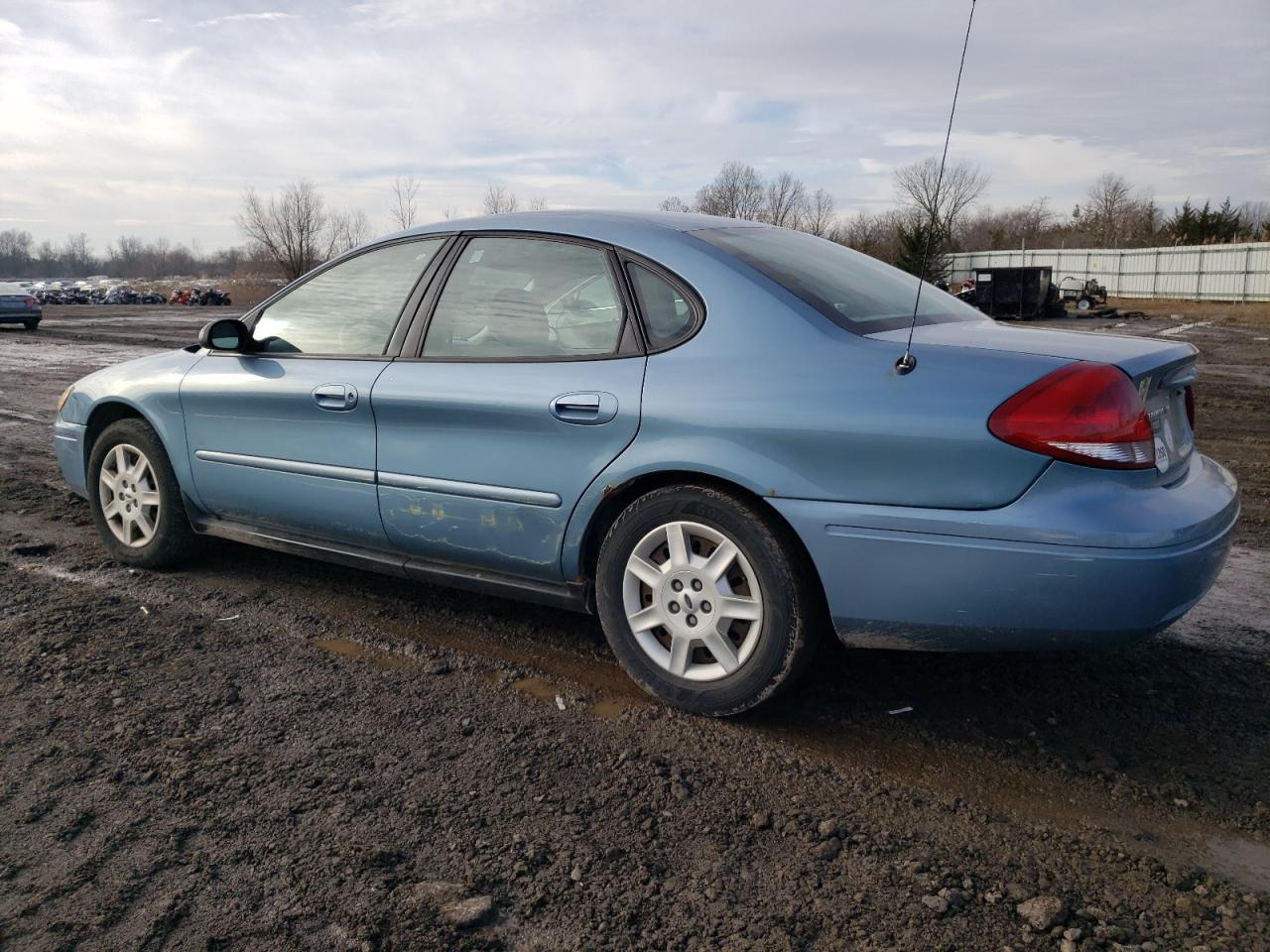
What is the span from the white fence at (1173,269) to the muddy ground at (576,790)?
39.2 meters

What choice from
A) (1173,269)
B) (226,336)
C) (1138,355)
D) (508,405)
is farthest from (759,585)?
(1173,269)

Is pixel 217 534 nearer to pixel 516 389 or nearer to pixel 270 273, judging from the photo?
pixel 516 389

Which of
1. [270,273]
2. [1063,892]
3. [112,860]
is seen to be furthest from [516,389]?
[270,273]

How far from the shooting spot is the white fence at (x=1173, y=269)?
40.0 metres

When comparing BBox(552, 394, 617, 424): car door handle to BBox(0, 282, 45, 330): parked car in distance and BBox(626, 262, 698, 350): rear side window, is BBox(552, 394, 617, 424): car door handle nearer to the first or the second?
BBox(626, 262, 698, 350): rear side window

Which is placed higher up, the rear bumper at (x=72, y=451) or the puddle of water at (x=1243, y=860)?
the rear bumper at (x=72, y=451)

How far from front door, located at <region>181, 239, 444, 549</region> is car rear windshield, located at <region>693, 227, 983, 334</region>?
1.29 meters

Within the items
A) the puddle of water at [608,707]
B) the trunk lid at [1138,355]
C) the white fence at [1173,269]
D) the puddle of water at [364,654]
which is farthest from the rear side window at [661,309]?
the white fence at [1173,269]

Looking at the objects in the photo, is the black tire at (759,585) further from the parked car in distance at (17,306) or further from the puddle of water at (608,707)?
the parked car in distance at (17,306)

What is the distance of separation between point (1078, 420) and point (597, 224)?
1782 mm

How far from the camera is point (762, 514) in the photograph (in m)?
3.04

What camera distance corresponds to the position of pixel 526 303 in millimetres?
3645

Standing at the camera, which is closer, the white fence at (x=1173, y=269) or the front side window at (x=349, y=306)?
the front side window at (x=349, y=306)

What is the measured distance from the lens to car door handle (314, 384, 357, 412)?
3.88 m
